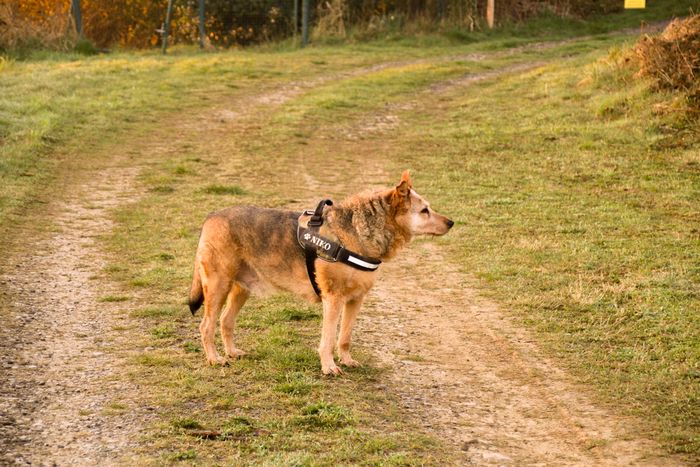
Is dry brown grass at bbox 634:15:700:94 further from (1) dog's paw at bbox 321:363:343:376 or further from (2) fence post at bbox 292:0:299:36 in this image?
(2) fence post at bbox 292:0:299:36

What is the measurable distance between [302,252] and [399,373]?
1.19 meters

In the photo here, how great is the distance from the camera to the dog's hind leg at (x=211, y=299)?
24.3 feet

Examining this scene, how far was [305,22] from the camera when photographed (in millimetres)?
28328

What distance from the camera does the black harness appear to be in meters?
7.18

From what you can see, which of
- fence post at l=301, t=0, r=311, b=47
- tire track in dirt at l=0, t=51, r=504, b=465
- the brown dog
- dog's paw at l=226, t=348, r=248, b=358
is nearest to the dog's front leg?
→ the brown dog

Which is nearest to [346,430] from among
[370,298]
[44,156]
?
[370,298]

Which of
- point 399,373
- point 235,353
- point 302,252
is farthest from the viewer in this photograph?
point 235,353

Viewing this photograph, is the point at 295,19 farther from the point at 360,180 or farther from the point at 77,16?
the point at 360,180

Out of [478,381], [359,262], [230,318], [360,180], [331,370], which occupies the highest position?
[359,262]

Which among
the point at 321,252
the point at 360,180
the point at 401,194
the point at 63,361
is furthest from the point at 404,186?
the point at 360,180

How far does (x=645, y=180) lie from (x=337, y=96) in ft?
27.2

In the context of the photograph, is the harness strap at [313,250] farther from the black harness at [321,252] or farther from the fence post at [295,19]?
the fence post at [295,19]

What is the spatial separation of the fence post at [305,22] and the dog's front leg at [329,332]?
2175 cm

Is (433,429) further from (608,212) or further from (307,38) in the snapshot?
(307,38)
